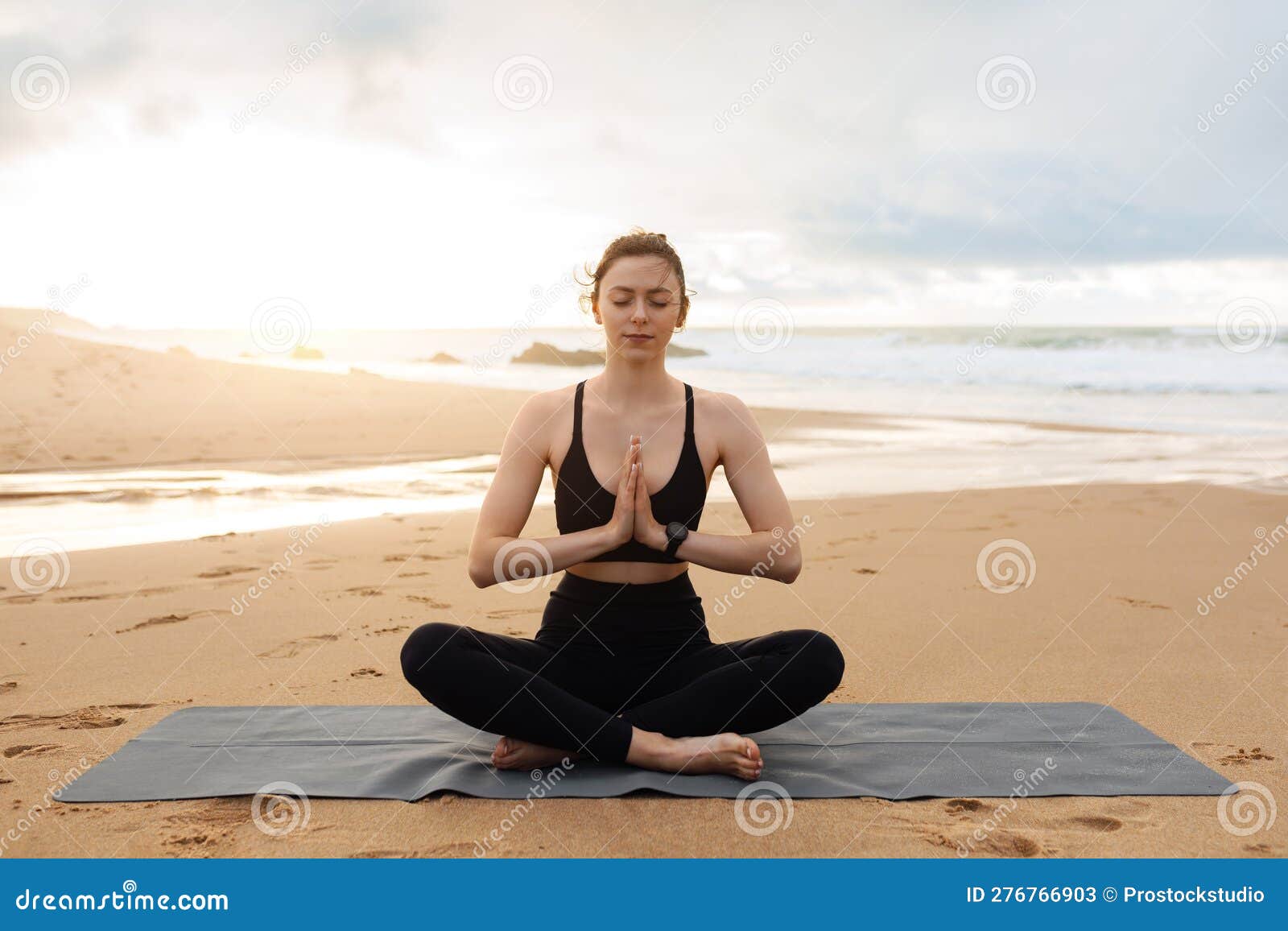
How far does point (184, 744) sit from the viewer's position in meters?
3.25

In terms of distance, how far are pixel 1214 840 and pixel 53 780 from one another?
124 inches

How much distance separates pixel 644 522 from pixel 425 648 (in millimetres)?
738


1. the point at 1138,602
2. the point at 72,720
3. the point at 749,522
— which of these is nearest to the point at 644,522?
the point at 749,522

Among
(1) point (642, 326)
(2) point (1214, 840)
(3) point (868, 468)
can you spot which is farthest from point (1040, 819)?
(3) point (868, 468)

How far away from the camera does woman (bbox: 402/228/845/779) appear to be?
9.82 ft

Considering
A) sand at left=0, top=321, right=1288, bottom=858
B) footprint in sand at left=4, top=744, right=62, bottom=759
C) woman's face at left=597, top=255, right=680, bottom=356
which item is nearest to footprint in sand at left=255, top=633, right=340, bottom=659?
sand at left=0, top=321, right=1288, bottom=858

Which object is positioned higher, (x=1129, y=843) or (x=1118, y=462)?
(x=1118, y=462)

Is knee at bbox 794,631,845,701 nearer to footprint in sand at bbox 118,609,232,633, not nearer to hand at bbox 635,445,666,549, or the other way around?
hand at bbox 635,445,666,549

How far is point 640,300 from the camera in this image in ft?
10.4

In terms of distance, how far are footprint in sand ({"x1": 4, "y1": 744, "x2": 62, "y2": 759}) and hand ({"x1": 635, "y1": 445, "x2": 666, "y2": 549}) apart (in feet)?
6.44

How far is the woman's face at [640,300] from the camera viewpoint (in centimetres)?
317

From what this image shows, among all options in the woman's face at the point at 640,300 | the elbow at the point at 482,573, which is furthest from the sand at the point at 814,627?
the woman's face at the point at 640,300

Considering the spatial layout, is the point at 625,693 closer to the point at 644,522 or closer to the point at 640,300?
the point at 644,522
